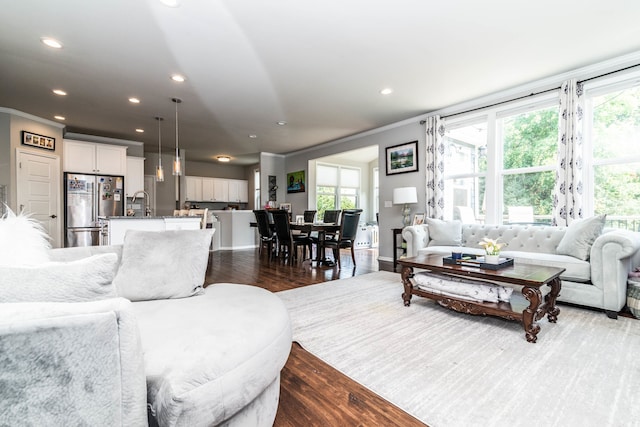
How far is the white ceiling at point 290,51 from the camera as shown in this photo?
2.46 m

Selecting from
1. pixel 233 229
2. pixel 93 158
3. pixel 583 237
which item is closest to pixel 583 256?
pixel 583 237

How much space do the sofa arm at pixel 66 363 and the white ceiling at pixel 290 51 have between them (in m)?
2.56

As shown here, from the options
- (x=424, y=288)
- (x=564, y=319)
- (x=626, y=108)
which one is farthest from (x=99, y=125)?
(x=626, y=108)

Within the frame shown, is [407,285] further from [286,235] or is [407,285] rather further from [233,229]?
[233,229]

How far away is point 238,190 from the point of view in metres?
10.4

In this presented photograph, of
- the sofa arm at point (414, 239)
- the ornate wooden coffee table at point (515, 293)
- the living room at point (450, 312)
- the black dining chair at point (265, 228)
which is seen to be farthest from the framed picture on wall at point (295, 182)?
the ornate wooden coffee table at point (515, 293)

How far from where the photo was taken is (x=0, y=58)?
3.18 meters

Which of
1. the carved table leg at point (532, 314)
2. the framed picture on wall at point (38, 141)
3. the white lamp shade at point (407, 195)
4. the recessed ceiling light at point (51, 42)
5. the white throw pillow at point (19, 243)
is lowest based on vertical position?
the carved table leg at point (532, 314)

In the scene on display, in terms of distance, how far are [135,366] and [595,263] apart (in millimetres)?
3536

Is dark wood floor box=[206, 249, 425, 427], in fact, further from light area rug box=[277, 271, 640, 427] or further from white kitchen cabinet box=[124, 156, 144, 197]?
white kitchen cabinet box=[124, 156, 144, 197]

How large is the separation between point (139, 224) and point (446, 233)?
→ 3.83m

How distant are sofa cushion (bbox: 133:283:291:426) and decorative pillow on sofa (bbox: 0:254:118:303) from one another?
311 mm

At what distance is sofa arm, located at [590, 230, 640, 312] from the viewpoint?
8.32 feet

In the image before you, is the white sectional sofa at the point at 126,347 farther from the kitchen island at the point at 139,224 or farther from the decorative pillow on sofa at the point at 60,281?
the kitchen island at the point at 139,224
